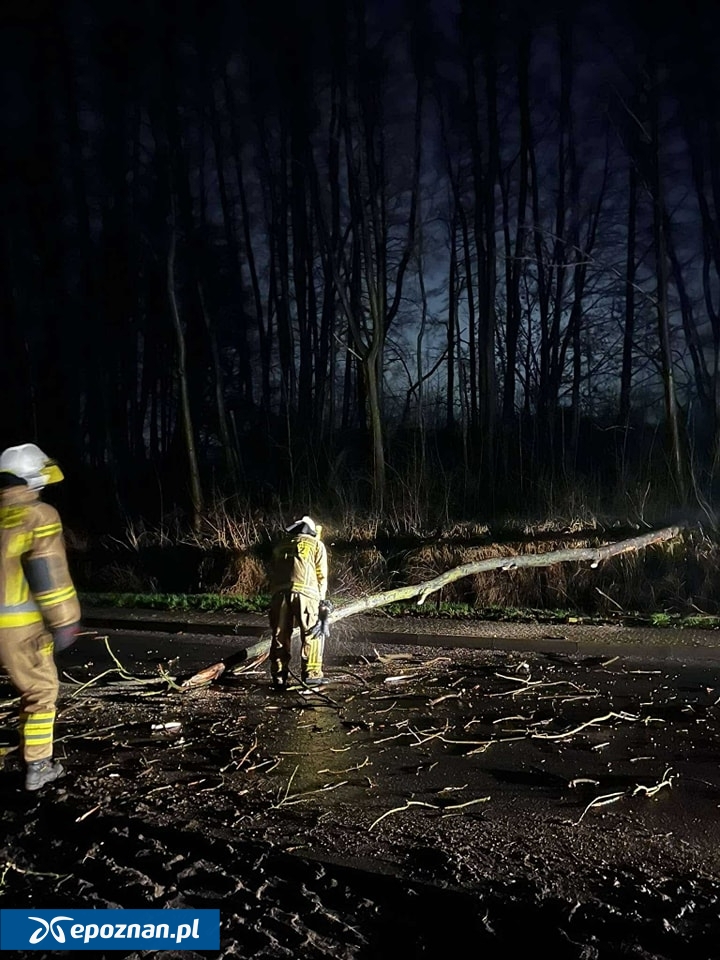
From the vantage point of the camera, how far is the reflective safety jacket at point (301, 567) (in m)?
8.24

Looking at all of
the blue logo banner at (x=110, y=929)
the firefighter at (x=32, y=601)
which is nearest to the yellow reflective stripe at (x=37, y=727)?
the firefighter at (x=32, y=601)

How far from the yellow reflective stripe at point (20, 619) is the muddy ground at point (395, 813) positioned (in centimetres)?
105

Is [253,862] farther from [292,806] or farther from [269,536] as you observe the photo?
[269,536]

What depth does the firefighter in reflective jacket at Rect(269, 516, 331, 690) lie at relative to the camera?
26.9 ft

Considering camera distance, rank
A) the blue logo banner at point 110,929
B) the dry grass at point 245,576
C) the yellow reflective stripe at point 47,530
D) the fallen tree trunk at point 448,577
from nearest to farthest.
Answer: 1. the blue logo banner at point 110,929
2. the yellow reflective stripe at point 47,530
3. the fallen tree trunk at point 448,577
4. the dry grass at point 245,576

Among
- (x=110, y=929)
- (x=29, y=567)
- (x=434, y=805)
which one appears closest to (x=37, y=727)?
(x=29, y=567)

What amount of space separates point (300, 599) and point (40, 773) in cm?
301

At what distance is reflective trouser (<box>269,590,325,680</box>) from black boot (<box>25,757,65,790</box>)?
2799mm

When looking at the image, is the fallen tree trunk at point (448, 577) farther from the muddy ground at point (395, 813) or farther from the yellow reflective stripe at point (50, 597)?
the yellow reflective stripe at point (50, 597)

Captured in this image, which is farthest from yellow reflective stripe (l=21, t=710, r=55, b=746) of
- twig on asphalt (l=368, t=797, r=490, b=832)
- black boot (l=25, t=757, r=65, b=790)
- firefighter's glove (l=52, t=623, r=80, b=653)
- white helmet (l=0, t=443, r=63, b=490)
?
twig on asphalt (l=368, t=797, r=490, b=832)

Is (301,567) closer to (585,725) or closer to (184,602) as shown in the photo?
(585,725)

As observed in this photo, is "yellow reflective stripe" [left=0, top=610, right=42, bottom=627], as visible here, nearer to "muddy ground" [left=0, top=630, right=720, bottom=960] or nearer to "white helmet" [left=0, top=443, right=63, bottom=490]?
"white helmet" [left=0, top=443, right=63, bottom=490]

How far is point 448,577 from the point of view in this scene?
12.0 m

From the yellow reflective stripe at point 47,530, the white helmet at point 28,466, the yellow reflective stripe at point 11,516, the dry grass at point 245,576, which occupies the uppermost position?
the white helmet at point 28,466
